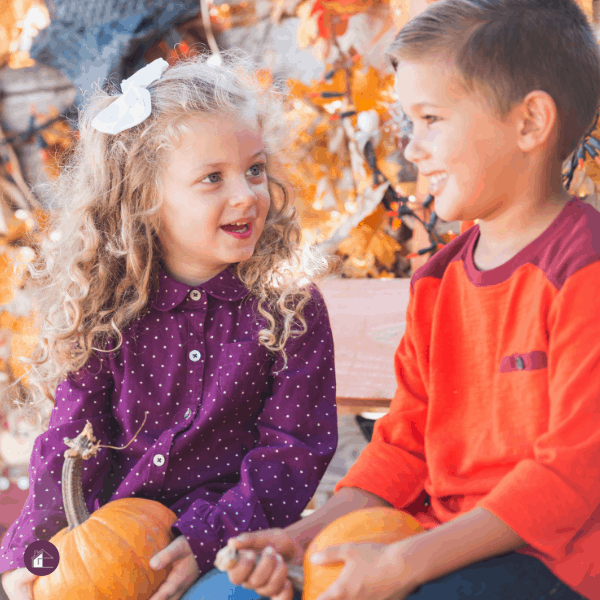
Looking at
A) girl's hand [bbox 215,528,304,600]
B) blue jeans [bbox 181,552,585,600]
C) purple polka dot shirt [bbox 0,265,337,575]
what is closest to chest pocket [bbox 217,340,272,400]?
purple polka dot shirt [bbox 0,265,337,575]

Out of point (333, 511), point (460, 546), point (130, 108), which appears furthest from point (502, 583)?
point (130, 108)

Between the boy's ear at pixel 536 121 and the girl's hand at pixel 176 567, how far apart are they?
0.74 metres

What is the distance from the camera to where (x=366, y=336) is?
65.6 inches

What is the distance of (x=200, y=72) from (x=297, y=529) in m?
0.82

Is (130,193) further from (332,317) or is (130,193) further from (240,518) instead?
(332,317)

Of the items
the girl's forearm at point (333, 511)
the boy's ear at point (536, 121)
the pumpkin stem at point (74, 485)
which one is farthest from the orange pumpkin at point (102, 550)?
the boy's ear at point (536, 121)

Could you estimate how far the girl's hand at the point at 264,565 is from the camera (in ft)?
2.59

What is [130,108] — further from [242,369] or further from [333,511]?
[333,511]

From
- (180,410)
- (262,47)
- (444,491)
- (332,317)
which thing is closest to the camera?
(444,491)

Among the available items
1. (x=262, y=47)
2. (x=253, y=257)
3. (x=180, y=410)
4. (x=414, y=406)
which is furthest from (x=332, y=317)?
(x=262, y=47)

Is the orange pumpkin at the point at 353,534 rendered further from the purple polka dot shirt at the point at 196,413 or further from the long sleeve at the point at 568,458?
the purple polka dot shirt at the point at 196,413

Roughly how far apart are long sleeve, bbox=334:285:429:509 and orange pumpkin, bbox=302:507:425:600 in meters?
0.11

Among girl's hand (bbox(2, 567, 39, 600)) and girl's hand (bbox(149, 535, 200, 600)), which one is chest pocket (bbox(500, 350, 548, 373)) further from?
girl's hand (bbox(2, 567, 39, 600))

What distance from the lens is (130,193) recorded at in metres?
1.21
